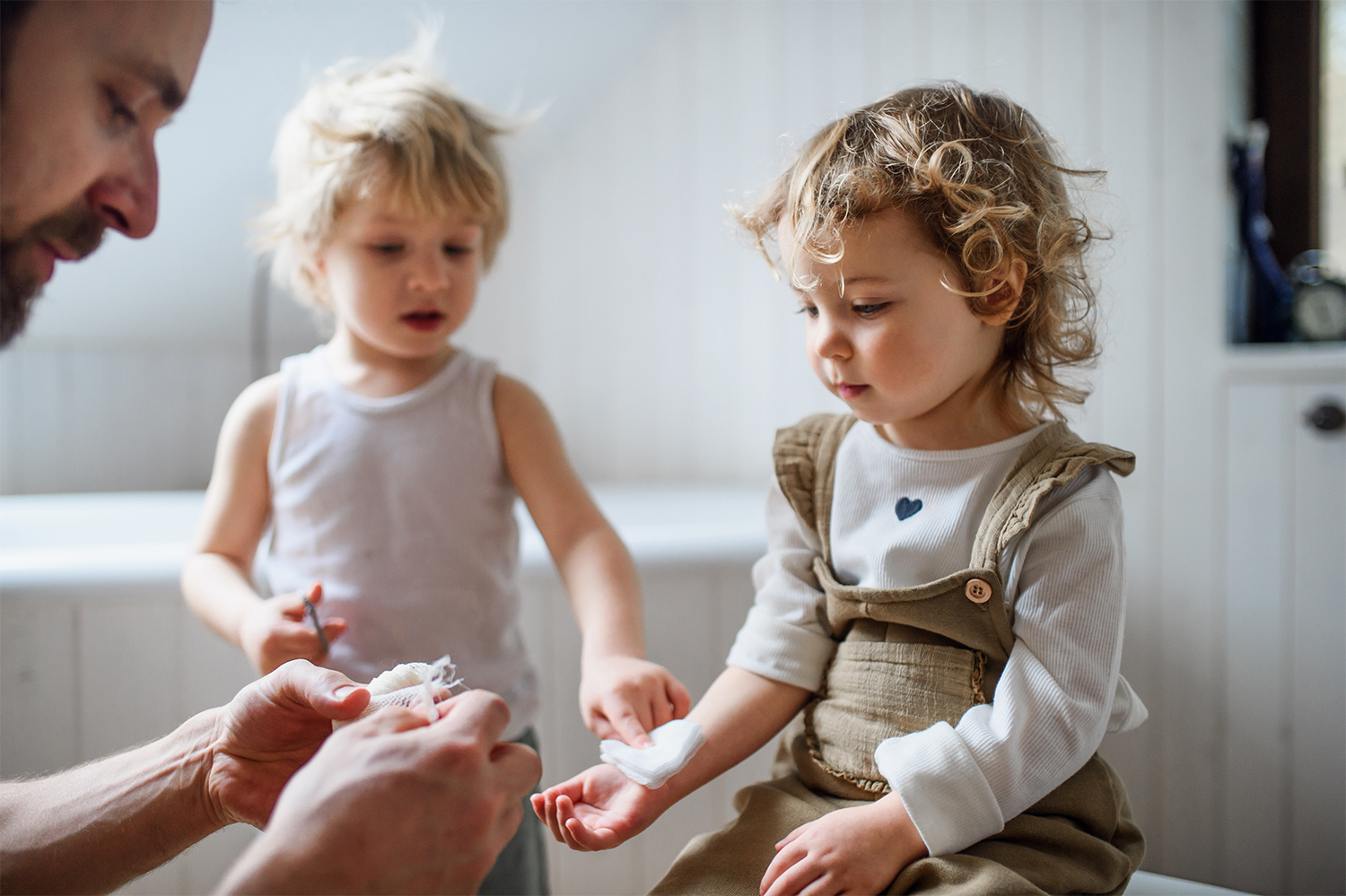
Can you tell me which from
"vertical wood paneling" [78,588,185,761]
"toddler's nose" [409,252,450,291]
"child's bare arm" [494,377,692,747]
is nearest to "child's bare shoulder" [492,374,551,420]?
"child's bare arm" [494,377,692,747]

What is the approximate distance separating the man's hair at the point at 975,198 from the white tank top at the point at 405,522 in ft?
1.17

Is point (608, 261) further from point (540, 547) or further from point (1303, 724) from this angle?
point (1303, 724)

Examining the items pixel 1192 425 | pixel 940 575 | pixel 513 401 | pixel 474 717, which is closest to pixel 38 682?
pixel 513 401

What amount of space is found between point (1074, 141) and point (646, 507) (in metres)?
0.87

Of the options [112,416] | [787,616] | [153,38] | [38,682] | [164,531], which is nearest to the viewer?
[153,38]

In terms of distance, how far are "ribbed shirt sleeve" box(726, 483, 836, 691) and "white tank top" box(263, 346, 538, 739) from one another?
0.22m

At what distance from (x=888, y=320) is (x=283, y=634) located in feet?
1.53

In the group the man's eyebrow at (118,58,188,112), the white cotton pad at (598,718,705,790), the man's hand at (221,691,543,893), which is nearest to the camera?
the man's hand at (221,691,543,893)

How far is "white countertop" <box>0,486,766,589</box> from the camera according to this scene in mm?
979

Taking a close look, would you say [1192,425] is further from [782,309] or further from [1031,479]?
[782,309]

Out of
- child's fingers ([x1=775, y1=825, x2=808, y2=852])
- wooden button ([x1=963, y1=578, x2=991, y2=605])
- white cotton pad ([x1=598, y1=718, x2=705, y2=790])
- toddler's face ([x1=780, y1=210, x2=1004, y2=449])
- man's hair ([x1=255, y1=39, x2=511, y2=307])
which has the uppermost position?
man's hair ([x1=255, y1=39, x2=511, y2=307])

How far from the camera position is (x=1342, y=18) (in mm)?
1187

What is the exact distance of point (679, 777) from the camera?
62 centimetres

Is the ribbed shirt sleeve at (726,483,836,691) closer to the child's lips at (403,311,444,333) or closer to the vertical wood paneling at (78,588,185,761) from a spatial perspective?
the child's lips at (403,311,444,333)
